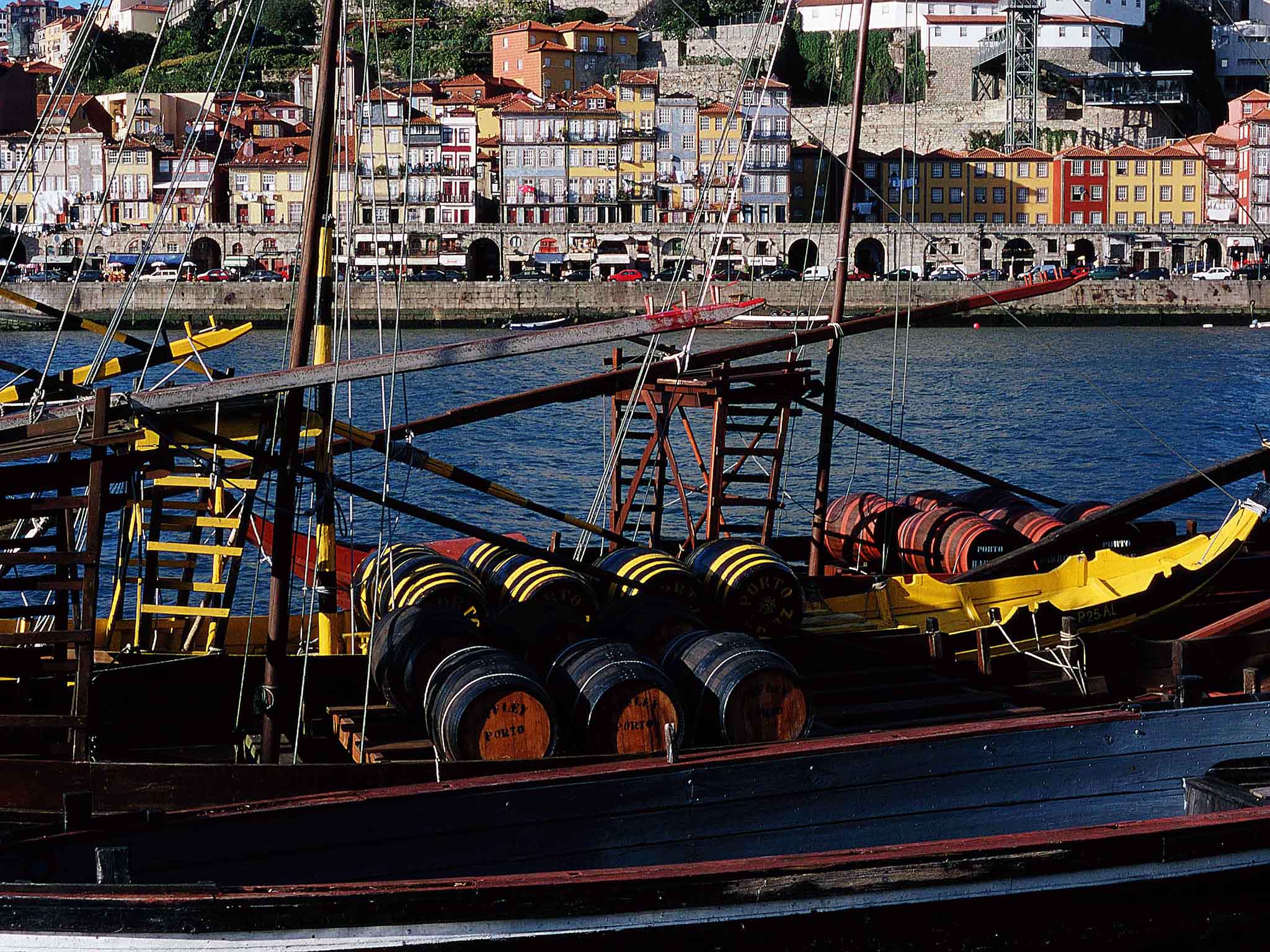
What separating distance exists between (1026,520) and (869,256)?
8782cm

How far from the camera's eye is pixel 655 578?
15.6 metres

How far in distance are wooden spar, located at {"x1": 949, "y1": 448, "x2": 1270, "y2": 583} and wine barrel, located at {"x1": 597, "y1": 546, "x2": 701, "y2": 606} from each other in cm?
345

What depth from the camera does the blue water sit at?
3666 centimetres

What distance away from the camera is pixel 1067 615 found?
53.8 ft

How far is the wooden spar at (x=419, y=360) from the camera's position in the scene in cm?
1202

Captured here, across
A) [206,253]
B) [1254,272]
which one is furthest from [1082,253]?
[206,253]

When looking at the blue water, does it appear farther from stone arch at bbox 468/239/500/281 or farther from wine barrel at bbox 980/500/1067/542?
stone arch at bbox 468/239/500/281

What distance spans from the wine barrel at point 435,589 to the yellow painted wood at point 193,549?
1.36 metres

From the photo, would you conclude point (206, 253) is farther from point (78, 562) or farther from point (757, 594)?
point (78, 562)

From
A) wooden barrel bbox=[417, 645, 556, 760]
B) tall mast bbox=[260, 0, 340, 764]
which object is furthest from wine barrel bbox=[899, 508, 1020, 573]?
tall mast bbox=[260, 0, 340, 764]

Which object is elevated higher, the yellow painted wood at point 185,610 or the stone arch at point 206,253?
the stone arch at point 206,253

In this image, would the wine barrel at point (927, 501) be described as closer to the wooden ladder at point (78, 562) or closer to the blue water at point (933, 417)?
the blue water at point (933, 417)

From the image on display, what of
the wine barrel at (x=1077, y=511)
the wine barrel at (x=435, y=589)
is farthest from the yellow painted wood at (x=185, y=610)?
the wine barrel at (x=1077, y=511)

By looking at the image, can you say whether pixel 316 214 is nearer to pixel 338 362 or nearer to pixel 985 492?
pixel 338 362
